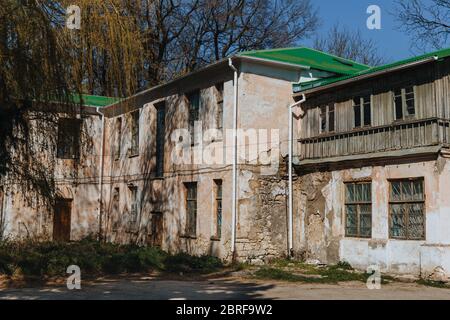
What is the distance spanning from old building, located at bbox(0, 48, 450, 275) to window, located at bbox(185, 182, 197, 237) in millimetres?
76

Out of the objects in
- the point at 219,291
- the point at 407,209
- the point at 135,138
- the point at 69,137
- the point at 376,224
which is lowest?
the point at 219,291

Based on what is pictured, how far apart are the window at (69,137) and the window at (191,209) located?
9562 mm

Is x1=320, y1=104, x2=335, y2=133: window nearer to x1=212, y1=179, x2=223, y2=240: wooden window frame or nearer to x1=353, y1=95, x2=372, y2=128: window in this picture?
x1=353, y1=95, x2=372, y2=128: window

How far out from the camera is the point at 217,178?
771 inches

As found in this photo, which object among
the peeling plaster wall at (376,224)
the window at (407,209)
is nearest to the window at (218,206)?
the peeling plaster wall at (376,224)

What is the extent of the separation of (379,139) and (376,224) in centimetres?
251

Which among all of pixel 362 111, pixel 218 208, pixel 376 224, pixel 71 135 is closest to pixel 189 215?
pixel 218 208

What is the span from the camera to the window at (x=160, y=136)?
23.9 m

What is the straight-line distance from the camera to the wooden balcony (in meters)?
15.0

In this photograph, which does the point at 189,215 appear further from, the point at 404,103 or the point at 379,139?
the point at 404,103

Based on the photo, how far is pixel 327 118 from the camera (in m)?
18.9

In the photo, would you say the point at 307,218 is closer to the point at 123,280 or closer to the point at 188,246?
the point at 188,246

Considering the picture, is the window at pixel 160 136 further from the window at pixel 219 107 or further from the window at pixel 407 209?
the window at pixel 407 209

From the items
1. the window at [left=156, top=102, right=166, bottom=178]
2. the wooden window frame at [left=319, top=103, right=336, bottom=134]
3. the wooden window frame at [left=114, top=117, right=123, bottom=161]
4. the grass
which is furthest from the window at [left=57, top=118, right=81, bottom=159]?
the wooden window frame at [left=114, top=117, right=123, bottom=161]
